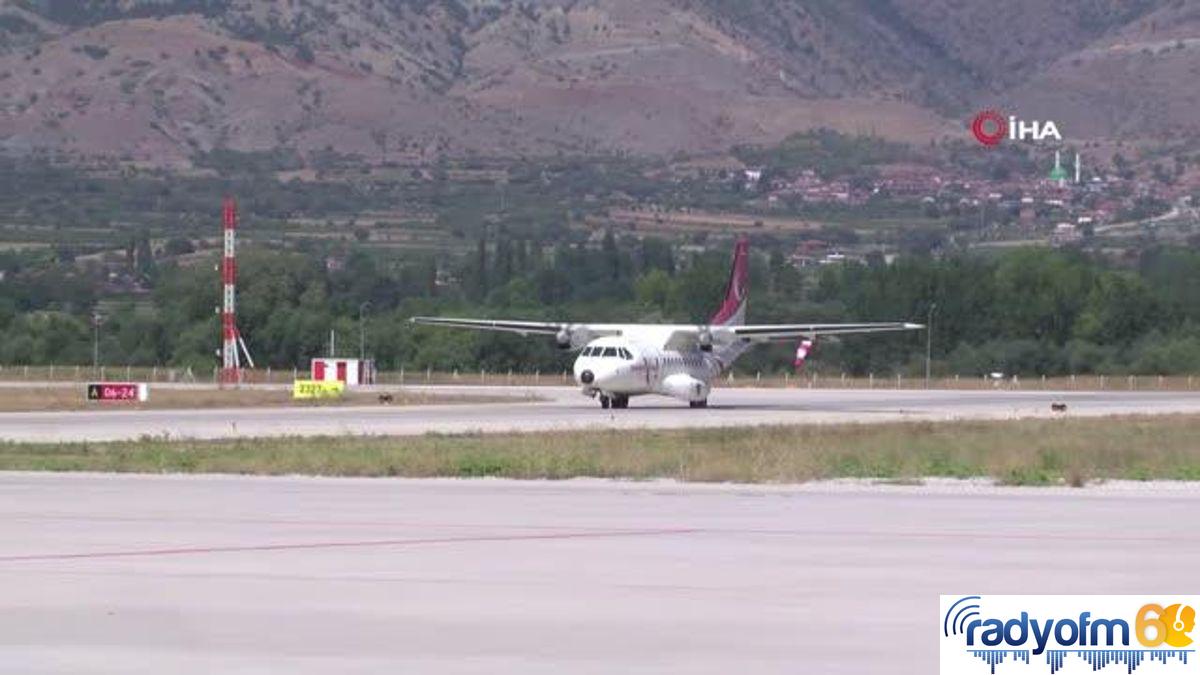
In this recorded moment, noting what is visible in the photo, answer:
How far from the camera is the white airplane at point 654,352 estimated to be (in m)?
70.8

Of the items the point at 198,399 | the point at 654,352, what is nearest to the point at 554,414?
the point at 654,352

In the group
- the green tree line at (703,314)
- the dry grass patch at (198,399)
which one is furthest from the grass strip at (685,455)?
the green tree line at (703,314)

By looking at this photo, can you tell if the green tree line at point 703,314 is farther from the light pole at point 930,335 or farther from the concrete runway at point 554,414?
the concrete runway at point 554,414

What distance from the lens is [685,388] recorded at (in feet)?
240

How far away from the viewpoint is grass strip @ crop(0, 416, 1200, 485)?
1523 inches

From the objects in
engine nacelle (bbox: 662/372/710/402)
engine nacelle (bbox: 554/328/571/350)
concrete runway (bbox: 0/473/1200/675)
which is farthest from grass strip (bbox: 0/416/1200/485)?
engine nacelle (bbox: 554/328/571/350)

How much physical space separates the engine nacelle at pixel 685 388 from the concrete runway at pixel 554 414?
480 mm

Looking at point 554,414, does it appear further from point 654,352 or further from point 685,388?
point 685,388

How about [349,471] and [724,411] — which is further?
[724,411]

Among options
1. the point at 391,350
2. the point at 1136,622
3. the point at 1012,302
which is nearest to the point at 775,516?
the point at 1136,622

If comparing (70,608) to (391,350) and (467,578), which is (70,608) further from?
(391,350)

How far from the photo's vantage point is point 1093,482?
122 feet

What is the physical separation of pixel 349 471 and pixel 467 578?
17.2 metres

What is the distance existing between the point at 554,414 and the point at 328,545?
136 ft
